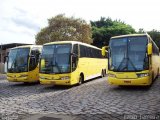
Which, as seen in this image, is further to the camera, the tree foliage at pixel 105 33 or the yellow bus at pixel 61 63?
the tree foliage at pixel 105 33

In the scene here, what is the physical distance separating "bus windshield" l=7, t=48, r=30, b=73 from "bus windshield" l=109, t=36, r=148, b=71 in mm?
7228

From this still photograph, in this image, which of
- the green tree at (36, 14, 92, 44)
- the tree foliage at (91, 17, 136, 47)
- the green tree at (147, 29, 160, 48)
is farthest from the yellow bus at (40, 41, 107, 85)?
the green tree at (147, 29, 160, 48)

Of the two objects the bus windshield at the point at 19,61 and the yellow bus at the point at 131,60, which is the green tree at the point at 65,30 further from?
the yellow bus at the point at 131,60

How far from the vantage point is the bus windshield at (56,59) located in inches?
684

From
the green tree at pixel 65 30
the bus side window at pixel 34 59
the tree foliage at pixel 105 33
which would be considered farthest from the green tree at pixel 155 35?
the bus side window at pixel 34 59

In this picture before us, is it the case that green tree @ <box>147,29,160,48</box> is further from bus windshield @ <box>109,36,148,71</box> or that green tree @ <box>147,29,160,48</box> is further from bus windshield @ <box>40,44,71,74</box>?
bus windshield @ <box>109,36,148,71</box>

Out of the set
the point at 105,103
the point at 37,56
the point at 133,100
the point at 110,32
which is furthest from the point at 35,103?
the point at 110,32

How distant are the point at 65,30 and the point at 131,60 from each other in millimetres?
30211

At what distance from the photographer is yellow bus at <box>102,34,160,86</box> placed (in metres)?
15.1

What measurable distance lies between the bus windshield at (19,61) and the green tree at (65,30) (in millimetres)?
23272

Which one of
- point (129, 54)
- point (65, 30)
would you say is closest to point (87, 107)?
point (129, 54)

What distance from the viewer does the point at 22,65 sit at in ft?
67.4

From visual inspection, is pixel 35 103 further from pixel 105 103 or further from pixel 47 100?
pixel 105 103

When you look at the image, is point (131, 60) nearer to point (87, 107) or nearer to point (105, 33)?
point (87, 107)
